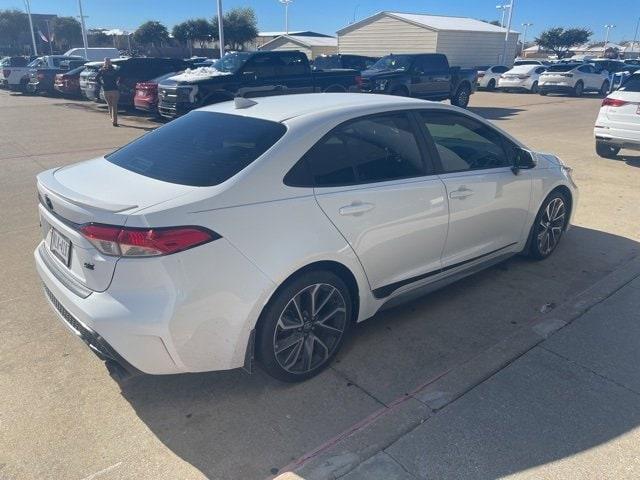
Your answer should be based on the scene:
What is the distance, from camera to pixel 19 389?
3074mm

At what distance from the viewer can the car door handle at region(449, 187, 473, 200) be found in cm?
372

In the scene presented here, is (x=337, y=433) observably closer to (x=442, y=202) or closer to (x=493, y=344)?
(x=493, y=344)

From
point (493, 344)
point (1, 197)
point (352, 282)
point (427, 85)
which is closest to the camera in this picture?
point (352, 282)

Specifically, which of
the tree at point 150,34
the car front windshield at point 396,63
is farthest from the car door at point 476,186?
the tree at point 150,34

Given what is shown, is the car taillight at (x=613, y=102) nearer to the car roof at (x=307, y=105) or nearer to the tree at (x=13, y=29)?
the car roof at (x=307, y=105)

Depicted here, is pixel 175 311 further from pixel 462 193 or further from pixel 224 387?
pixel 462 193

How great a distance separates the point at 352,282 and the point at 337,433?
36.2 inches

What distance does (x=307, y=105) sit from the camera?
3529 millimetres

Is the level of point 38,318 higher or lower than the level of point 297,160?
lower

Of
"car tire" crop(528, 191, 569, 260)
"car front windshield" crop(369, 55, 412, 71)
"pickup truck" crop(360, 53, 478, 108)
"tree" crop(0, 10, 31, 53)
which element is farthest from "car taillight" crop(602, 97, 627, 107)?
"tree" crop(0, 10, 31, 53)

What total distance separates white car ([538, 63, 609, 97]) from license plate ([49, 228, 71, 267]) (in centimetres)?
2523

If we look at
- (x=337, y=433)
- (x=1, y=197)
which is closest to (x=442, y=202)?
(x=337, y=433)

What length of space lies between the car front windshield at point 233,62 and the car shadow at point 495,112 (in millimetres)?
7602

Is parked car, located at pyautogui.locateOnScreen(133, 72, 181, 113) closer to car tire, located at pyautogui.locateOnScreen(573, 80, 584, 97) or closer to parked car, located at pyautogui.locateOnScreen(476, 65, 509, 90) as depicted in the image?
car tire, located at pyautogui.locateOnScreen(573, 80, 584, 97)
